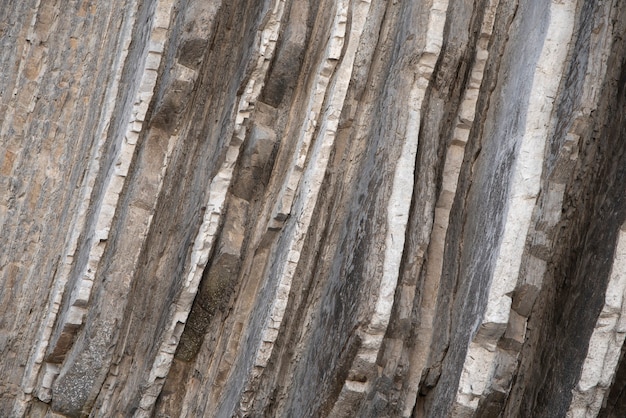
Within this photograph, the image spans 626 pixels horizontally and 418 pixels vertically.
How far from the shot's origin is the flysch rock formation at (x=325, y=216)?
2.54 m

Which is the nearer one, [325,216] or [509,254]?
[509,254]

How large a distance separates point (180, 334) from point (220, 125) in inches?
30.5

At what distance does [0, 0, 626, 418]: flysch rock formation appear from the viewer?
2.54m

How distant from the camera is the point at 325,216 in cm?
287

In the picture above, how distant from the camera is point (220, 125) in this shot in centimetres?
305

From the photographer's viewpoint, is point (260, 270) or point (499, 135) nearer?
point (499, 135)

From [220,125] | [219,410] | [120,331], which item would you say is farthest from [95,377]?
[220,125]

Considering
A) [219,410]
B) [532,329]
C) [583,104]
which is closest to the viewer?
[583,104]

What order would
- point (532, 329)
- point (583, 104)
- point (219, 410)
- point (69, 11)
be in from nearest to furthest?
point (583, 104) < point (532, 329) < point (219, 410) < point (69, 11)

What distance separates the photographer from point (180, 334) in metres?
2.92

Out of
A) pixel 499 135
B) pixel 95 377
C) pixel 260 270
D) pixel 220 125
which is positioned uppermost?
pixel 499 135

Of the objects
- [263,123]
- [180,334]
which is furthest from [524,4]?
[180,334]

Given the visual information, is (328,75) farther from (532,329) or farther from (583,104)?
(532,329)

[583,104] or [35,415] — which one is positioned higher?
[583,104]
